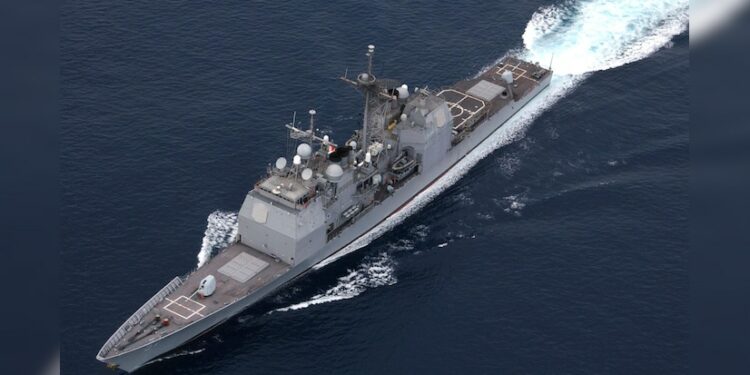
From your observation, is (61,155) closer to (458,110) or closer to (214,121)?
(214,121)

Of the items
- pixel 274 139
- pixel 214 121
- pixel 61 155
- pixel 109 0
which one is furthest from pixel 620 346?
pixel 109 0

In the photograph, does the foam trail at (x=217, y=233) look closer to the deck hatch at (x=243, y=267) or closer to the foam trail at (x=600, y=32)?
the deck hatch at (x=243, y=267)

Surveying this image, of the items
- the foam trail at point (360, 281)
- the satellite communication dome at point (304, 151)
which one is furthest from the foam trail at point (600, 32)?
the foam trail at point (360, 281)

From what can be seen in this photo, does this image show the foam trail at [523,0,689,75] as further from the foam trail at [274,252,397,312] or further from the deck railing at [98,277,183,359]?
the deck railing at [98,277,183,359]

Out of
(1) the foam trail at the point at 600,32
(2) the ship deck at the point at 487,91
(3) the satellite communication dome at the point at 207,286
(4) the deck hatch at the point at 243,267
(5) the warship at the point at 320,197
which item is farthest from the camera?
(1) the foam trail at the point at 600,32

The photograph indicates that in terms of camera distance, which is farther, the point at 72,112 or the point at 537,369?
the point at 72,112

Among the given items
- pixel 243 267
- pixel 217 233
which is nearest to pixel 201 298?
pixel 243 267

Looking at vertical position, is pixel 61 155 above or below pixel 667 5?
below

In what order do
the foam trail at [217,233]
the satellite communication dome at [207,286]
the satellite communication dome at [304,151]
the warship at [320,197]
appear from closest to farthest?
the warship at [320,197] → the satellite communication dome at [207,286] → the foam trail at [217,233] → the satellite communication dome at [304,151]
